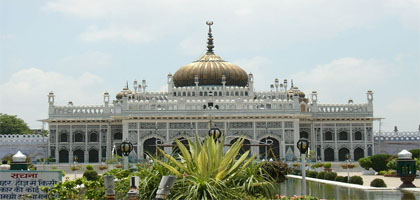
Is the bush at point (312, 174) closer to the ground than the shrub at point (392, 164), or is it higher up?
closer to the ground

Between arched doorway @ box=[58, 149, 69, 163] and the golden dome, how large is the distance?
423 inches

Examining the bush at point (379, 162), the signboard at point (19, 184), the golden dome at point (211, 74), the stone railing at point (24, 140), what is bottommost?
the bush at point (379, 162)

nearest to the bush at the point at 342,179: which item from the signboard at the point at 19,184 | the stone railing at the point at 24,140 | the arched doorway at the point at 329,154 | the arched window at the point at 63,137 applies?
the signboard at the point at 19,184

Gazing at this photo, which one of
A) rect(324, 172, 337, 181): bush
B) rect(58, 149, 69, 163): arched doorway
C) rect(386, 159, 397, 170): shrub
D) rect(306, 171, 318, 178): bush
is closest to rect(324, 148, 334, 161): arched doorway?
rect(386, 159, 397, 170): shrub

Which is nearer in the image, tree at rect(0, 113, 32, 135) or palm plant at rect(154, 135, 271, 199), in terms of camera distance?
palm plant at rect(154, 135, 271, 199)

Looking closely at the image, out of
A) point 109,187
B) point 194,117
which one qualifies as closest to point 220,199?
point 109,187

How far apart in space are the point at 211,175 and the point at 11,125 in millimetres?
63504

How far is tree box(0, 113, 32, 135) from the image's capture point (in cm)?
7181

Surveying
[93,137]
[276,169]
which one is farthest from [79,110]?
[276,169]

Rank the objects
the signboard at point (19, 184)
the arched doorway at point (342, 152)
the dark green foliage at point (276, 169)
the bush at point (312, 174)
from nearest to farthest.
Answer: the signboard at point (19, 184)
the dark green foliage at point (276, 169)
the bush at point (312, 174)
the arched doorway at point (342, 152)

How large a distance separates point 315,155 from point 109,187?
42000 mm

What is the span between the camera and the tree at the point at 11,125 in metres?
71.8

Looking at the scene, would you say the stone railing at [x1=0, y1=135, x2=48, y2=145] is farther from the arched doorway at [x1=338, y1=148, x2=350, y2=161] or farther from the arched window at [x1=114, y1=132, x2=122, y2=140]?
the arched doorway at [x1=338, y1=148, x2=350, y2=161]

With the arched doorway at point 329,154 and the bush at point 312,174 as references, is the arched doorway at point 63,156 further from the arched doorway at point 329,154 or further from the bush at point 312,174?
the bush at point 312,174
